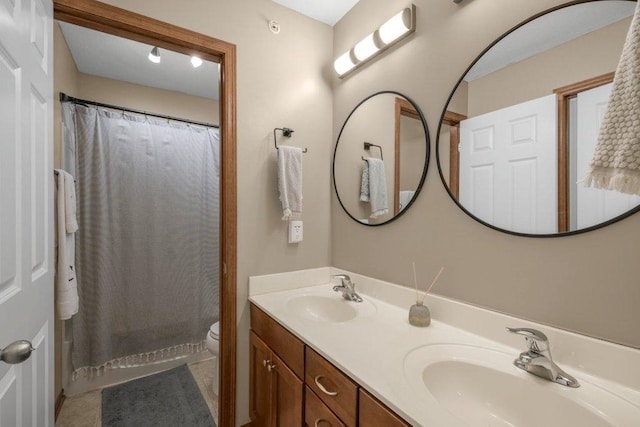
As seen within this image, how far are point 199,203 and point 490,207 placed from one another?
2.18 metres

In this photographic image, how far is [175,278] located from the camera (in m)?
2.30

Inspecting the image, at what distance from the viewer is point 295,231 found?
165cm

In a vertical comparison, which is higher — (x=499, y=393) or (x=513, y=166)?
(x=513, y=166)

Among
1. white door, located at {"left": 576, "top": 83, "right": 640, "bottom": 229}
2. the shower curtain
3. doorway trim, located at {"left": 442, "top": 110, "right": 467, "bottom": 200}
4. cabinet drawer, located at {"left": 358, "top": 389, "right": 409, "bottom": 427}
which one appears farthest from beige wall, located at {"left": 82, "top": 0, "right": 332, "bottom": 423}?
white door, located at {"left": 576, "top": 83, "right": 640, "bottom": 229}

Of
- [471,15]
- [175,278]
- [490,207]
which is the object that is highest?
[471,15]

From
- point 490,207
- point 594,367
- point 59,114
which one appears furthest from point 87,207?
point 594,367

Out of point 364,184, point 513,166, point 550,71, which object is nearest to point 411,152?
point 364,184

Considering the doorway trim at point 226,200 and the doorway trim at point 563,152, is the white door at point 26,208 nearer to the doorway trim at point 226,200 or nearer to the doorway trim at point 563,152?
the doorway trim at point 226,200

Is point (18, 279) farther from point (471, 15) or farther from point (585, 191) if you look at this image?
point (471, 15)

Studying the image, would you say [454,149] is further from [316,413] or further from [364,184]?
[316,413]

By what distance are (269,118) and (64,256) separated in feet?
4.65

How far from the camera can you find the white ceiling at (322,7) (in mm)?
1599

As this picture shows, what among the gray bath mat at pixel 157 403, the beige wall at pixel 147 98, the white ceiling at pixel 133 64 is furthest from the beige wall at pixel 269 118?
the beige wall at pixel 147 98

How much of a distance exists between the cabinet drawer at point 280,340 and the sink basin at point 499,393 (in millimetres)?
413
